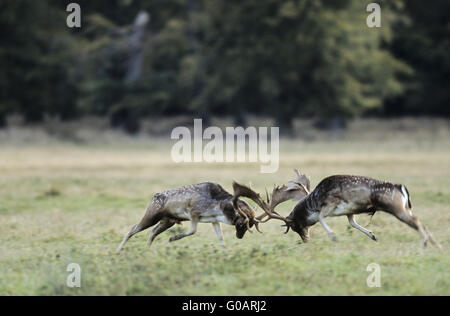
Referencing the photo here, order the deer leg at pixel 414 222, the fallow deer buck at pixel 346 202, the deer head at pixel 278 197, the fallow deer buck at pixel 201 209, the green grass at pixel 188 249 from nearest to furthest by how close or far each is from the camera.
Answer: the green grass at pixel 188 249 → the deer leg at pixel 414 222 → the fallow deer buck at pixel 346 202 → the fallow deer buck at pixel 201 209 → the deer head at pixel 278 197

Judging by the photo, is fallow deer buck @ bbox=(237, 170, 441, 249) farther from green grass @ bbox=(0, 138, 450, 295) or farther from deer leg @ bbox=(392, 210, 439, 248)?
green grass @ bbox=(0, 138, 450, 295)

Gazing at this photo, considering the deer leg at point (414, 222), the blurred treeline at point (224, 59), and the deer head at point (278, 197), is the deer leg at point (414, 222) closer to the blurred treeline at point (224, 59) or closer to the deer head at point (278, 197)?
the deer head at point (278, 197)

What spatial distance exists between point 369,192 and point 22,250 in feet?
17.0

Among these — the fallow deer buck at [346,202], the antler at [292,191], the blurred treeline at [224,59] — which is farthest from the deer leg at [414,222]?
the blurred treeline at [224,59]

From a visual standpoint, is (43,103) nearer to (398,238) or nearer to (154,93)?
(154,93)

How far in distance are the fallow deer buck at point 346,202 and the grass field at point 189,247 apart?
1.28 feet

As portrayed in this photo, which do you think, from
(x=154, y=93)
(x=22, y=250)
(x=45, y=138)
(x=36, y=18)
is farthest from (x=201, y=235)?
(x=36, y=18)

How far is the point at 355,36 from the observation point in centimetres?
3788

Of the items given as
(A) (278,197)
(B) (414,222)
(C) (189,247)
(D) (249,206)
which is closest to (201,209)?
(D) (249,206)

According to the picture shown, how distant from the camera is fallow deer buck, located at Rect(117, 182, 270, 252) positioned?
34.8 ft

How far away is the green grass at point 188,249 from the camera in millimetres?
9195

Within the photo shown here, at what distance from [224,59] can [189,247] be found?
29.4m

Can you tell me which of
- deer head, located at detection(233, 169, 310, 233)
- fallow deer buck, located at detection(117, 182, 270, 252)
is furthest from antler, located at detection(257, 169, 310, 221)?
fallow deer buck, located at detection(117, 182, 270, 252)

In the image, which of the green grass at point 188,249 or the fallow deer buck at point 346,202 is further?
the fallow deer buck at point 346,202
